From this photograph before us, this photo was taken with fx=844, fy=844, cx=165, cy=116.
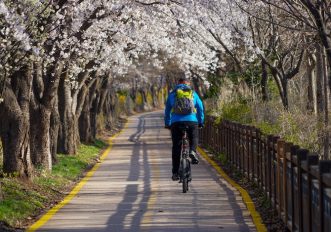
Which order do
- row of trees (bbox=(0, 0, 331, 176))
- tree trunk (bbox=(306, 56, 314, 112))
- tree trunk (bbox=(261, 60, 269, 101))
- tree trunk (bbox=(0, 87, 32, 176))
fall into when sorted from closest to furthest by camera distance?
row of trees (bbox=(0, 0, 331, 176)) < tree trunk (bbox=(0, 87, 32, 176)) < tree trunk (bbox=(306, 56, 314, 112)) < tree trunk (bbox=(261, 60, 269, 101))

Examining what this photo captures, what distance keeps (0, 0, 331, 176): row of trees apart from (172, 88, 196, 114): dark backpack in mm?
1878

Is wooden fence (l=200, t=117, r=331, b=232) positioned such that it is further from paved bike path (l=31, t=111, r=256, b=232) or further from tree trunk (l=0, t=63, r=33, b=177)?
tree trunk (l=0, t=63, r=33, b=177)

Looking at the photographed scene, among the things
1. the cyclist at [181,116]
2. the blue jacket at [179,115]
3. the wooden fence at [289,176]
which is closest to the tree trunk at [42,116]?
the wooden fence at [289,176]

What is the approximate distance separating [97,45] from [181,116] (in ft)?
37.9

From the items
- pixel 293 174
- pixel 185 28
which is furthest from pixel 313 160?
pixel 185 28

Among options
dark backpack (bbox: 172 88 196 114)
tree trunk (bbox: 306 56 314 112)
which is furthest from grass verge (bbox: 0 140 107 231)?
tree trunk (bbox: 306 56 314 112)

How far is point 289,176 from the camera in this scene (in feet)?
35.9

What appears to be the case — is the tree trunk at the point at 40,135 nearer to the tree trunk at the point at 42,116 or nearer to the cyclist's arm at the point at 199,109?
the tree trunk at the point at 42,116

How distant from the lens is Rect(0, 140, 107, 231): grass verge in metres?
13.2

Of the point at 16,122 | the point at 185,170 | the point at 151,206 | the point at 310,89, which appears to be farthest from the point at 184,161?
the point at 310,89

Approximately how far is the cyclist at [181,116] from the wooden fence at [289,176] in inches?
50.4

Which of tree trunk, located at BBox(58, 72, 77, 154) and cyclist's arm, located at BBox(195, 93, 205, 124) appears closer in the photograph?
cyclist's arm, located at BBox(195, 93, 205, 124)

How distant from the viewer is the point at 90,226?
1230 cm

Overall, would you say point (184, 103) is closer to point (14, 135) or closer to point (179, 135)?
point (179, 135)
